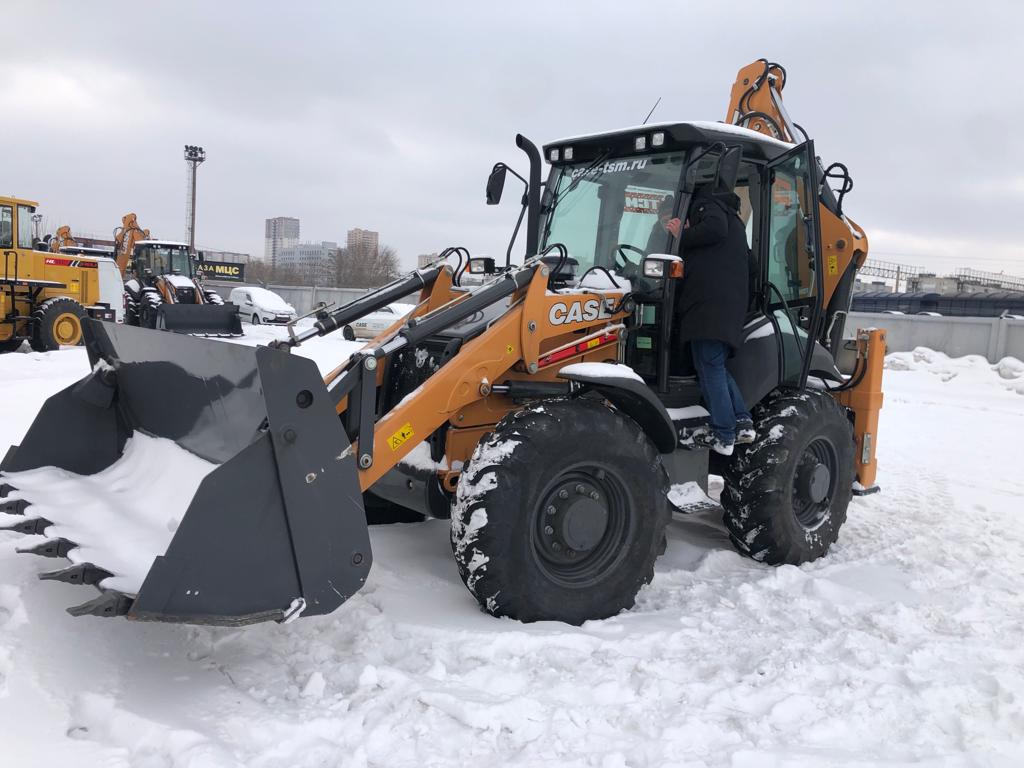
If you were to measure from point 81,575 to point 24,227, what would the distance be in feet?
48.8

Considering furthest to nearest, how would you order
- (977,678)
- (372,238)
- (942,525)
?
(372,238) < (942,525) < (977,678)

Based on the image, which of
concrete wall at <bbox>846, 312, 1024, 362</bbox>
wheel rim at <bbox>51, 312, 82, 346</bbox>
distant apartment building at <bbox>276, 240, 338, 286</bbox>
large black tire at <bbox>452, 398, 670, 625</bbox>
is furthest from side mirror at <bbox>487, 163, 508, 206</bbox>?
distant apartment building at <bbox>276, 240, 338, 286</bbox>

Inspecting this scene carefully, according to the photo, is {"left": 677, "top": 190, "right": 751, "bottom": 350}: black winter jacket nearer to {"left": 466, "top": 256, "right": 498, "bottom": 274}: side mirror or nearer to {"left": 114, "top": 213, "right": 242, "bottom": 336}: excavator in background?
{"left": 466, "top": 256, "right": 498, "bottom": 274}: side mirror

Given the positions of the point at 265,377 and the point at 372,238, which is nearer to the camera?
the point at 265,377

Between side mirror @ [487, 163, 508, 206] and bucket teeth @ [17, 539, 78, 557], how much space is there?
2.99 meters

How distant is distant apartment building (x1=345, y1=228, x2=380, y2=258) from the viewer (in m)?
54.0

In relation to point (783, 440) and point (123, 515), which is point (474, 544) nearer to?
point (123, 515)

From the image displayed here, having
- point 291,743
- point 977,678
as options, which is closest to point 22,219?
point 291,743

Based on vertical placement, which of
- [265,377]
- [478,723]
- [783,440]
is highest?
[265,377]

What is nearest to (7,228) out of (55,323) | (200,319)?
(55,323)

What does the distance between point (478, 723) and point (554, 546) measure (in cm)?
116

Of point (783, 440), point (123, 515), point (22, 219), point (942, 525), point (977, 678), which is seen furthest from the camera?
point (22, 219)

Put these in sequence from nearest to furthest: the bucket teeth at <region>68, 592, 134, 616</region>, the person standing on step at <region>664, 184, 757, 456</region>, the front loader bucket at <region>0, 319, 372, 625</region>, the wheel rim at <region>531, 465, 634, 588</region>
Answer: the bucket teeth at <region>68, 592, 134, 616</region>
the front loader bucket at <region>0, 319, 372, 625</region>
the wheel rim at <region>531, 465, 634, 588</region>
the person standing on step at <region>664, 184, 757, 456</region>

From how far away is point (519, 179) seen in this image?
5039 mm
